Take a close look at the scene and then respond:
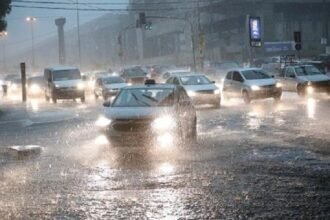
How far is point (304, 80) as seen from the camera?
95.3 feet

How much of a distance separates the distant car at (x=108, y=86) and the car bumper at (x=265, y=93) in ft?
34.1

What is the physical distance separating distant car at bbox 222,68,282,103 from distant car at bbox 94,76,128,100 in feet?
28.3

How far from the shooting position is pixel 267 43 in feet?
242

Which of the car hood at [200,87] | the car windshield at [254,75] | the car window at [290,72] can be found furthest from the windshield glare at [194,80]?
the car window at [290,72]

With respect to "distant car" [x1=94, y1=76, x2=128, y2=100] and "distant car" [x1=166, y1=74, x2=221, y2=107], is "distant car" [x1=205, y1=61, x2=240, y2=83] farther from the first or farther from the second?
"distant car" [x1=166, y1=74, x2=221, y2=107]

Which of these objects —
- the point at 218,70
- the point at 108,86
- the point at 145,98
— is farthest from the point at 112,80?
the point at 145,98

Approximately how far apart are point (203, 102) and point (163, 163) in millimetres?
14650

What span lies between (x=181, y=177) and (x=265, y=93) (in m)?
17.9

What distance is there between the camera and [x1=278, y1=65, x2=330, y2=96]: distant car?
94.2 feet

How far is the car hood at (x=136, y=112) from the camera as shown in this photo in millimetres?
12930

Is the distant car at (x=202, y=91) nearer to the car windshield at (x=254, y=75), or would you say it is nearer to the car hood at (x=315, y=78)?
the car windshield at (x=254, y=75)

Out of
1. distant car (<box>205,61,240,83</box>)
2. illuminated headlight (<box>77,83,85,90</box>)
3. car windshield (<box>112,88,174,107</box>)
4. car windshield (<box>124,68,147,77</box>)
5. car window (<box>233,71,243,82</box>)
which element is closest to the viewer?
car windshield (<box>112,88,174,107</box>)

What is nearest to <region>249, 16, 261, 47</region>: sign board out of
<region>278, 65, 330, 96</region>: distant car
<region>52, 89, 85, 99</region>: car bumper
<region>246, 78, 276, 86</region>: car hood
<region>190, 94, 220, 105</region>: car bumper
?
<region>278, 65, 330, 96</region>: distant car

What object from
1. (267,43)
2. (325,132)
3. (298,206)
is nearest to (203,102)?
(325,132)
